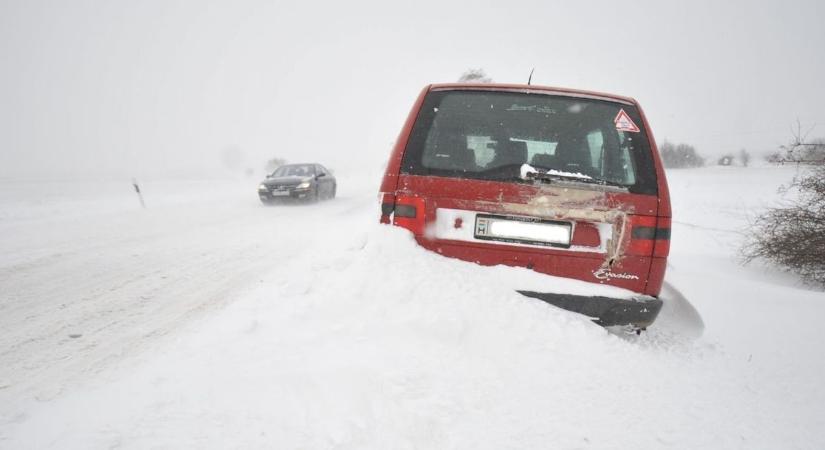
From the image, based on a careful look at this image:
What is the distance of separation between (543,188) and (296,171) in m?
10.9

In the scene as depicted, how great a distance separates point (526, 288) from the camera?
2064mm

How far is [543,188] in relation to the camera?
2.03m

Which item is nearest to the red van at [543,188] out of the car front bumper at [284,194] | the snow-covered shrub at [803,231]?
the snow-covered shrub at [803,231]

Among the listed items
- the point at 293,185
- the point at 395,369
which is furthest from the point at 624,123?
the point at 293,185

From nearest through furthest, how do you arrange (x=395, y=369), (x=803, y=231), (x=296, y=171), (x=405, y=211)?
(x=395, y=369), (x=405, y=211), (x=803, y=231), (x=296, y=171)

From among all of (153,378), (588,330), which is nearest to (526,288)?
(588,330)

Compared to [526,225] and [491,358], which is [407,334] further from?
[526,225]

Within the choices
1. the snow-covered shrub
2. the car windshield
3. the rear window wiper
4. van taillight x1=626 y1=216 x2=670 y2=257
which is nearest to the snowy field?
van taillight x1=626 y1=216 x2=670 y2=257

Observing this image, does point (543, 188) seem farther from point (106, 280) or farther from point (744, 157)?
point (744, 157)

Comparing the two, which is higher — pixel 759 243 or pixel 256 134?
pixel 256 134

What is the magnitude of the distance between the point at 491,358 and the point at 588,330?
606 millimetres

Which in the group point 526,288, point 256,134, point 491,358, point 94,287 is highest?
point 256,134

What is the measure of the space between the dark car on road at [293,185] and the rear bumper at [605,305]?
9.61 meters

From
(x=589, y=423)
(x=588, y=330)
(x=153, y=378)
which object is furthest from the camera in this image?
(x=588, y=330)
